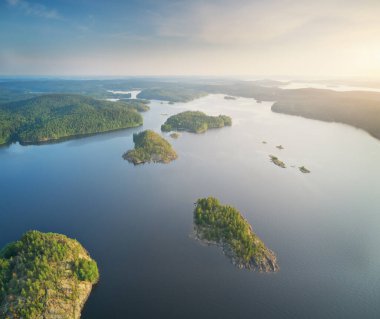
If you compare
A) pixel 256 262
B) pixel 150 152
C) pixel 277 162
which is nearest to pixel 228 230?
pixel 256 262

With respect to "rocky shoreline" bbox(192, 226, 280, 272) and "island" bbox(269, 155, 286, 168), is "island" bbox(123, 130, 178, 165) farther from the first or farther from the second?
"rocky shoreline" bbox(192, 226, 280, 272)

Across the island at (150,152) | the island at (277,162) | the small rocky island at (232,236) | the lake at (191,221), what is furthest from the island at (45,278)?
the island at (277,162)

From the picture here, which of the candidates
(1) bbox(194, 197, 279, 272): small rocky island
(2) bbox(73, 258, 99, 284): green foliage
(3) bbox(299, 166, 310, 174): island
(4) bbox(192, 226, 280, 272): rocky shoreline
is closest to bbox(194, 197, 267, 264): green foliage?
(1) bbox(194, 197, 279, 272): small rocky island

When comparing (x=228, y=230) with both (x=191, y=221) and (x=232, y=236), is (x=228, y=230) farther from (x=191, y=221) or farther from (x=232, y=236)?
(x=191, y=221)

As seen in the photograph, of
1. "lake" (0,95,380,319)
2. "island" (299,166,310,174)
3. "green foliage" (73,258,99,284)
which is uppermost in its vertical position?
"green foliage" (73,258,99,284)

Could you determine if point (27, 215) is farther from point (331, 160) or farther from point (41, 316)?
point (331, 160)

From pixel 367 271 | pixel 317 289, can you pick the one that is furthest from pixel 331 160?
pixel 317 289
